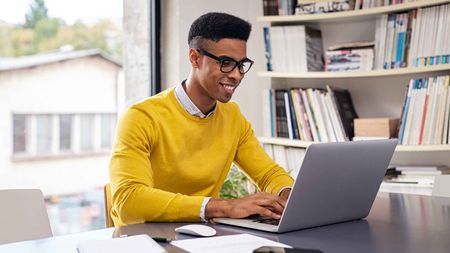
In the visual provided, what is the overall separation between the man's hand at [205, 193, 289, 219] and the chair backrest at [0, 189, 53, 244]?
19.3 inches

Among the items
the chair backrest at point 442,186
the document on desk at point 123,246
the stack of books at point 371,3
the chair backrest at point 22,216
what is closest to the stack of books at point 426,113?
the stack of books at point 371,3

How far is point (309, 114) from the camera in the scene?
3.36m

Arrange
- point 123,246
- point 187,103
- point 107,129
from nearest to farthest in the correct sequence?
point 123,246 < point 187,103 < point 107,129

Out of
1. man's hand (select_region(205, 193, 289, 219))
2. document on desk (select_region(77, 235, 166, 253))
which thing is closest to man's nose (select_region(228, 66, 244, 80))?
man's hand (select_region(205, 193, 289, 219))

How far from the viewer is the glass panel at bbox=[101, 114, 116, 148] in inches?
125

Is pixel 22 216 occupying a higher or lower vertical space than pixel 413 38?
lower

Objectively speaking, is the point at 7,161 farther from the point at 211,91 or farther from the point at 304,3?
the point at 304,3

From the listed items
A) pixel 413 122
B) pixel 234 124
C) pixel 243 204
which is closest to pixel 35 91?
pixel 234 124

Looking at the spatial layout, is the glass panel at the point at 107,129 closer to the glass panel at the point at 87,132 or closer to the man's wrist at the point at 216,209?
the glass panel at the point at 87,132

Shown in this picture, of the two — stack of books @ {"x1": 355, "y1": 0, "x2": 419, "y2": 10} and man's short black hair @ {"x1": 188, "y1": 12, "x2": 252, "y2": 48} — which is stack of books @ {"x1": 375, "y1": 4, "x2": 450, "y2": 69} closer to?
stack of books @ {"x1": 355, "y1": 0, "x2": 419, "y2": 10}

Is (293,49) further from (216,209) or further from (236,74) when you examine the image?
(216,209)

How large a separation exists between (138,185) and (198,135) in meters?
0.41

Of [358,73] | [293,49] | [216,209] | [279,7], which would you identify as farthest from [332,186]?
[279,7]

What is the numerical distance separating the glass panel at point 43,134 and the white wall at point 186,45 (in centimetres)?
77
